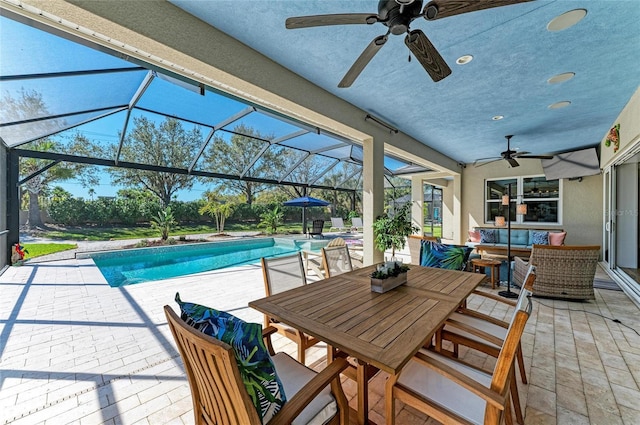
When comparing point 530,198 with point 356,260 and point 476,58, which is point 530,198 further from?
point 476,58

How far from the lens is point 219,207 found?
1317cm

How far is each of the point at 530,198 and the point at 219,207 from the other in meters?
13.0

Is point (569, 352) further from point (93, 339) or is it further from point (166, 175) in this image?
point (166, 175)

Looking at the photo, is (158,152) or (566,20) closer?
(566,20)

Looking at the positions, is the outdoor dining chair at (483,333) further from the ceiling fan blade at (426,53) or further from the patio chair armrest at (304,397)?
the ceiling fan blade at (426,53)

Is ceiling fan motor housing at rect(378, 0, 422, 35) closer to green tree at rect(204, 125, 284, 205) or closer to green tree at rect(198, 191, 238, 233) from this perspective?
green tree at rect(204, 125, 284, 205)

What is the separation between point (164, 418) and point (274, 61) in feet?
11.6

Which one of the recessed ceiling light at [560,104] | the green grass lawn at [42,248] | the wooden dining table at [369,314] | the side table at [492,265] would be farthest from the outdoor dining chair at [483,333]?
the green grass lawn at [42,248]

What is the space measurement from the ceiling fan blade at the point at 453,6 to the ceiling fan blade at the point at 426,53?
0.42 feet

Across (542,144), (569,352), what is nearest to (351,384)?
(569,352)

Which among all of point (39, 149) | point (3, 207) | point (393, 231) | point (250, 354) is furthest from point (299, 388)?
point (39, 149)

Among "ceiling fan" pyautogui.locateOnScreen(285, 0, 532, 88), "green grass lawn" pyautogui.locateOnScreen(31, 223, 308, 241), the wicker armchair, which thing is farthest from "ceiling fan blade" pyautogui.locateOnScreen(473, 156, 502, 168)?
"green grass lawn" pyautogui.locateOnScreen(31, 223, 308, 241)

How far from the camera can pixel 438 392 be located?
54.6 inches

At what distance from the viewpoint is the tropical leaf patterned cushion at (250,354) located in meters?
1.02
